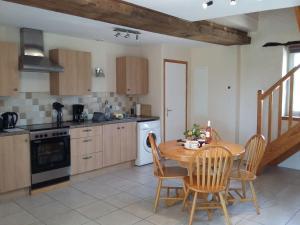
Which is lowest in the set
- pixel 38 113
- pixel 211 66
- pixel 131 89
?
pixel 38 113

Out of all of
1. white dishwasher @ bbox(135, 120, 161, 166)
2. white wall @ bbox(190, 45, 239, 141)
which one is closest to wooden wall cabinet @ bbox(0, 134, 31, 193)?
white dishwasher @ bbox(135, 120, 161, 166)

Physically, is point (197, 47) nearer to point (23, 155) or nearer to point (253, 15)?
point (253, 15)

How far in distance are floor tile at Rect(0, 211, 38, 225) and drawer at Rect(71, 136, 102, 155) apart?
1271 millimetres

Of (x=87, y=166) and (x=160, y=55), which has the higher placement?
(x=160, y=55)

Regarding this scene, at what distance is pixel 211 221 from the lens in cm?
307

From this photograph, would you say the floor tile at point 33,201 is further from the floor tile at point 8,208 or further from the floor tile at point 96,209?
the floor tile at point 96,209

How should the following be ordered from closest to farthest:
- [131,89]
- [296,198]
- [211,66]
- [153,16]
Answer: [153,16], [296,198], [131,89], [211,66]

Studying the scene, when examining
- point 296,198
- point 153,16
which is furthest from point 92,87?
point 296,198

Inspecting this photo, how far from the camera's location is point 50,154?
409 cm

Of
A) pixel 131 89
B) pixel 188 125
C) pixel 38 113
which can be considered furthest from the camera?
pixel 188 125

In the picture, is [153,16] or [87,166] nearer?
[153,16]

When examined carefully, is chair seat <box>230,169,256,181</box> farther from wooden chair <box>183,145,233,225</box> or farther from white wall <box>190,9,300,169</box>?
white wall <box>190,9,300,169</box>

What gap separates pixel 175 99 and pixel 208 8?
114 inches

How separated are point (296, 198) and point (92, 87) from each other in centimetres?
378
